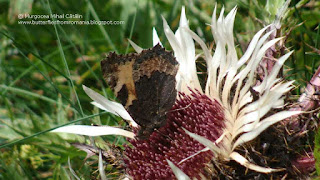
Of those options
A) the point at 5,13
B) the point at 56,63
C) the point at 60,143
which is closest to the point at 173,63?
the point at 60,143

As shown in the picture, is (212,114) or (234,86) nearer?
(212,114)

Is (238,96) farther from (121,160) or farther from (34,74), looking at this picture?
(34,74)

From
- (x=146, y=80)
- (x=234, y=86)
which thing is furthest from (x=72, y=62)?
(x=234, y=86)

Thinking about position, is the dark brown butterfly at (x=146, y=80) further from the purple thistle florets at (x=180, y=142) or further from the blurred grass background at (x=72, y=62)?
the blurred grass background at (x=72, y=62)

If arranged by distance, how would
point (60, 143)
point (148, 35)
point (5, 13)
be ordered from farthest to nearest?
point (5, 13)
point (148, 35)
point (60, 143)

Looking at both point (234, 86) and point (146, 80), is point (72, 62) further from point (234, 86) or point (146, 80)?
point (234, 86)

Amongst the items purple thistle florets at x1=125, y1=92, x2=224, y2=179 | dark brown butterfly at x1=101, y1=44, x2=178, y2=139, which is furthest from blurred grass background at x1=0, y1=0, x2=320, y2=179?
dark brown butterfly at x1=101, y1=44, x2=178, y2=139

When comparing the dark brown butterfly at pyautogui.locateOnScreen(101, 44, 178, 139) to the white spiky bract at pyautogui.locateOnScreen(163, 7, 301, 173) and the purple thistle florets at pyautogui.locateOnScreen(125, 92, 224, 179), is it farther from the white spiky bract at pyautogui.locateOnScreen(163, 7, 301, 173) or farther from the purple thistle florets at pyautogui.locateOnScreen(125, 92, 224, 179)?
the white spiky bract at pyautogui.locateOnScreen(163, 7, 301, 173)
